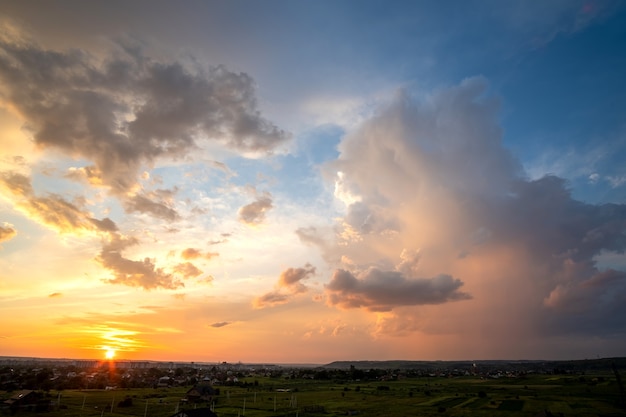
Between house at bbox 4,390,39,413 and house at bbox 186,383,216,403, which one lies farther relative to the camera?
house at bbox 186,383,216,403

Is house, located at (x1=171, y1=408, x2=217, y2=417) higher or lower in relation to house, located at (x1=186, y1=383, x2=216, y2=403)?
higher

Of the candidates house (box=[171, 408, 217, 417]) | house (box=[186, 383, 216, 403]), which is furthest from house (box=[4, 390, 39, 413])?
house (box=[171, 408, 217, 417])

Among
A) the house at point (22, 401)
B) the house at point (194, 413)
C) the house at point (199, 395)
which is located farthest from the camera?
the house at point (199, 395)

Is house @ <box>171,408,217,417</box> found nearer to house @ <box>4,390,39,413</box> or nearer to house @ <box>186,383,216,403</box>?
house @ <box>4,390,39,413</box>

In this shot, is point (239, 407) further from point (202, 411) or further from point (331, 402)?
point (202, 411)

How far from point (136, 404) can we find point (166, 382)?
70072mm

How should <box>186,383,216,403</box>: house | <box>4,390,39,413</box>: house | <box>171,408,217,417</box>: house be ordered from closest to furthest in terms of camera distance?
<box>171,408,217,417</box>: house → <box>4,390,39,413</box>: house → <box>186,383,216,403</box>: house

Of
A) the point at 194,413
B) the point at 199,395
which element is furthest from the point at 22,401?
the point at 194,413

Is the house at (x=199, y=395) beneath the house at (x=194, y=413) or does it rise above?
beneath

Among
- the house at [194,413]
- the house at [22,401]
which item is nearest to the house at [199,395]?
the house at [22,401]

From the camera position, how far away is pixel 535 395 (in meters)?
105

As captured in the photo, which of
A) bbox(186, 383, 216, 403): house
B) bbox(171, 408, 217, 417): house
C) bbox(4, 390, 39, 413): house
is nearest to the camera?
bbox(171, 408, 217, 417): house

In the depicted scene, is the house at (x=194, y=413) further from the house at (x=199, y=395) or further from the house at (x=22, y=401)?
the house at (x=199, y=395)

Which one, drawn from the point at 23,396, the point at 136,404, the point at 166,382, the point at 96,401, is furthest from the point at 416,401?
the point at 166,382
